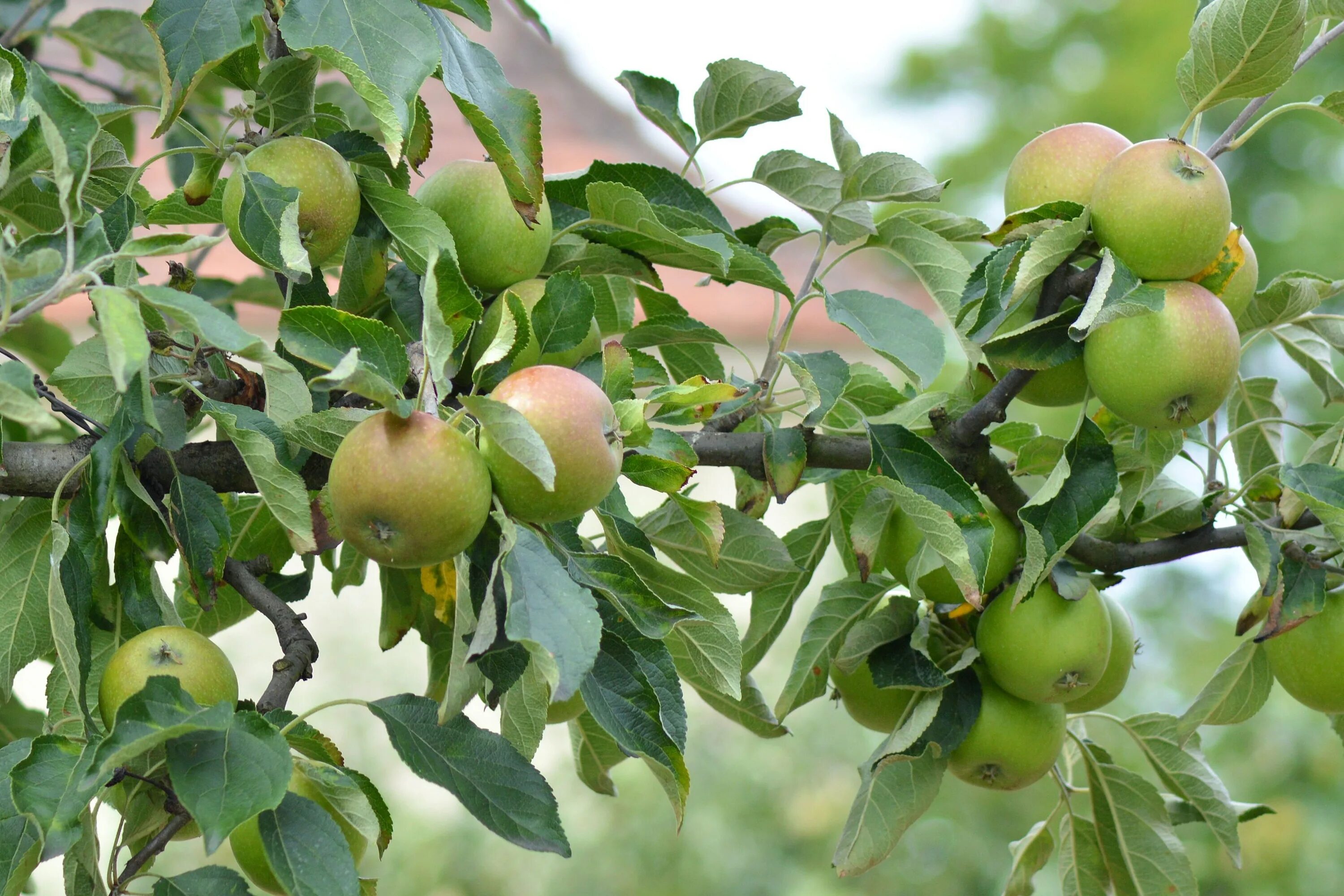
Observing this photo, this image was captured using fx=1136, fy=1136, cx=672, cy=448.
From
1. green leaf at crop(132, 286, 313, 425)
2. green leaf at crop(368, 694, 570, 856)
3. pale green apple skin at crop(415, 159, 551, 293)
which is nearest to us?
green leaf at crop(132, 286, 313, 425)

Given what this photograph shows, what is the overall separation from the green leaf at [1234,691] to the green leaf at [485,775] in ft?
1.73

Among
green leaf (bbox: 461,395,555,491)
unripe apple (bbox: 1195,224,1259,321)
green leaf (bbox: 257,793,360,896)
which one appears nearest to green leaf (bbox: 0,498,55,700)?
green leaf (bbox: 257,793,360,896)

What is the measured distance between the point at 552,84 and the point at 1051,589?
4.72 metres

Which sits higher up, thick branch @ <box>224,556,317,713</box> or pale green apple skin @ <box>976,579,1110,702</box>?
thick branch @ <box>224,556,317,713</box>

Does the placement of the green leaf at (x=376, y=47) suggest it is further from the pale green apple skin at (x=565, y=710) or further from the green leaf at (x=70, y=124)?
the pale green apple skin at (x=565, y=710)

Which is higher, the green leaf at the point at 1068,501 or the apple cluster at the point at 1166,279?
the apple cluster at the point at 1166,279

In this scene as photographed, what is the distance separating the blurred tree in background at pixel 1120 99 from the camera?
3.63 meters

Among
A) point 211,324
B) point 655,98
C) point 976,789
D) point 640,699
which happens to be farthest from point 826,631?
point 976,789

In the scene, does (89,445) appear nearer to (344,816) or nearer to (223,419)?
(223,419)

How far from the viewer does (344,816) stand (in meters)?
0.59

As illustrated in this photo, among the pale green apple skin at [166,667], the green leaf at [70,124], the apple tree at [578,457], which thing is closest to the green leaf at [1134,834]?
the apple tree at [578,457]

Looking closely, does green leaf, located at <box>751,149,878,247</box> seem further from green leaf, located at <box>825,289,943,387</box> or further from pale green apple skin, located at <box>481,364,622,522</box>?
pale green apple skin, located at <box>481,364,622,522</box>

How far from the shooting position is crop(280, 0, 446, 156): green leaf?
0.55 meters

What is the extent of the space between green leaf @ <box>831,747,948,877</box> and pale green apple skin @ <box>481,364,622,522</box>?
36cm
